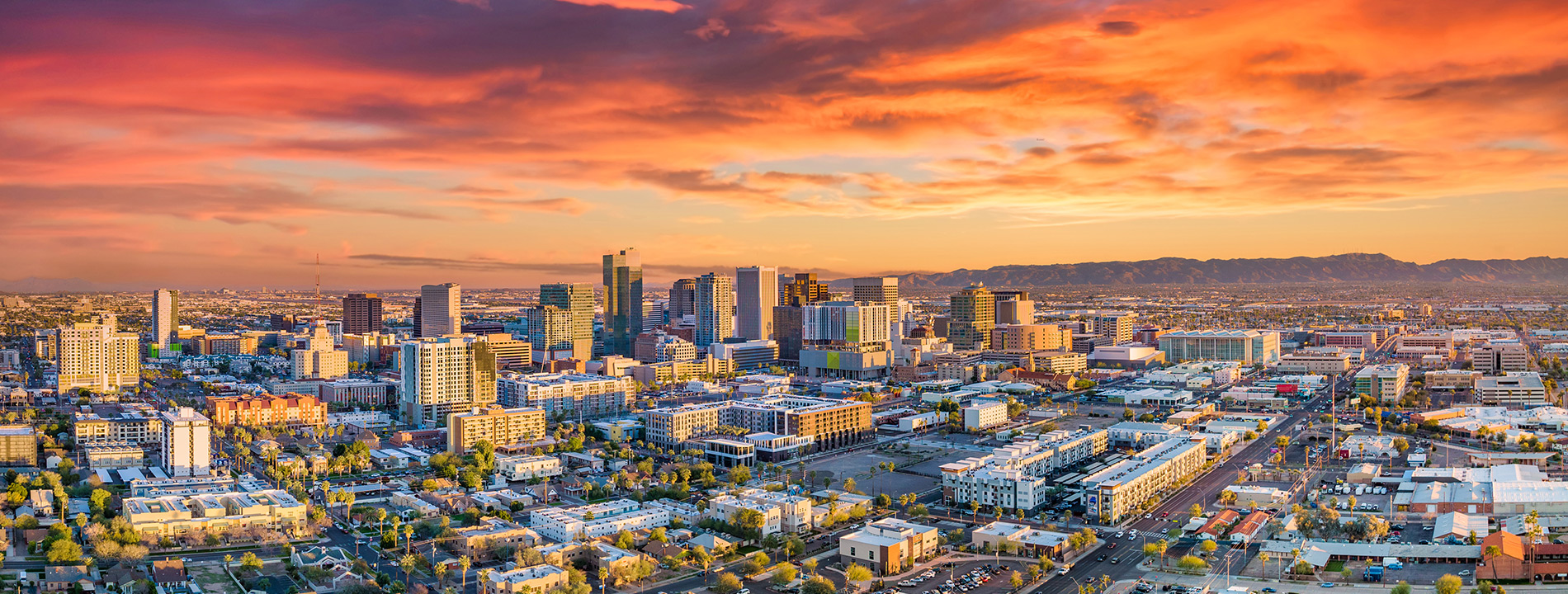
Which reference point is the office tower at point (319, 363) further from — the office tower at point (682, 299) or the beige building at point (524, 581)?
the beige building at point (524, 581)

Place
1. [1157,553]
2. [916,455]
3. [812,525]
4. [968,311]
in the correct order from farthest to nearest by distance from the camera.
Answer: [968,311]
[916,455]
[812,525]
[1157,553]

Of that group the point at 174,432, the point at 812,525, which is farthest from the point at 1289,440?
the point at 174,432

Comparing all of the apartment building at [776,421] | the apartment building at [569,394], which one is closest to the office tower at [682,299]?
the apartment building at [569,394]

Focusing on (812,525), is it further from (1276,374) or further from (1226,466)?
(1276,374)

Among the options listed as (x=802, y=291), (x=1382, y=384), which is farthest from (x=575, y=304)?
(x=1382, y=384)

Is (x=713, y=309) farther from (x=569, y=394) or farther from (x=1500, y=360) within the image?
(x=1500, y=360)
